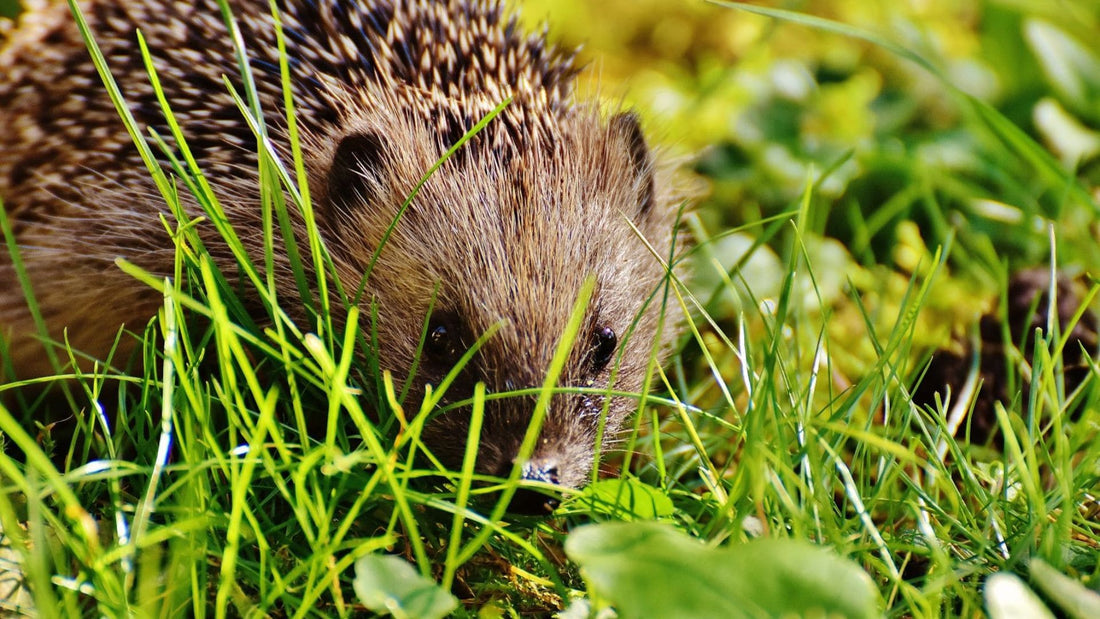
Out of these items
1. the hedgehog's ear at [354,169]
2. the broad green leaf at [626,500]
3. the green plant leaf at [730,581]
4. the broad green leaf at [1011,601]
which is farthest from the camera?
the hedgehog's ear at [354,169]

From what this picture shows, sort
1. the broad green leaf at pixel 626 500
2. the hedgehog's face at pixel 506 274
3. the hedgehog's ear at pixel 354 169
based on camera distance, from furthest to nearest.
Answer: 1. the hedgehog's ear at pixel 354 169
2. the hedgehog's face at pixel 506 274
3. the broad green leaf at pixel 626 500

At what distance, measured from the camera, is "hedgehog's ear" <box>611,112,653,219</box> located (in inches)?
125

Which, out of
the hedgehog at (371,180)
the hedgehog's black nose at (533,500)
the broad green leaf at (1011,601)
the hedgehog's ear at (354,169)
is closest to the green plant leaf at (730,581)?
the broad green leaf at (1011,601)

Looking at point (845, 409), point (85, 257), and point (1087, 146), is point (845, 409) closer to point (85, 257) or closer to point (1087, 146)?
point (85, 257)

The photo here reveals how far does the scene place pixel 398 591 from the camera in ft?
5.64

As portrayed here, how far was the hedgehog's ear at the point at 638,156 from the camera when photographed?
3.18 meters

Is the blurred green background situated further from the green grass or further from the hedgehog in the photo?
Answer: the green grass

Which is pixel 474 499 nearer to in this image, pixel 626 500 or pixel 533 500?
pixel 533 500

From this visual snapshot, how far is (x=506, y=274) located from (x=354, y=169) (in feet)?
2.05

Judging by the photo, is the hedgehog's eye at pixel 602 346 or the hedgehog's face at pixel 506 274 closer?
the hedgehog's face at pixel 506 274

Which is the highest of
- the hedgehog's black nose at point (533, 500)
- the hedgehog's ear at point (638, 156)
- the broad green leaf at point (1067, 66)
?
the broad green leaf at point (1067, 66)

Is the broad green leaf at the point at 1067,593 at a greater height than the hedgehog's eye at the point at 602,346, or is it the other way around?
the broad green leaf at the point at 1067,593

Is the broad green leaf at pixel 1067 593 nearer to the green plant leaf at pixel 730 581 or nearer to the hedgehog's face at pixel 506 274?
the green plant leaf at pixel 730 581

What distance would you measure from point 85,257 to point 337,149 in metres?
0.82
